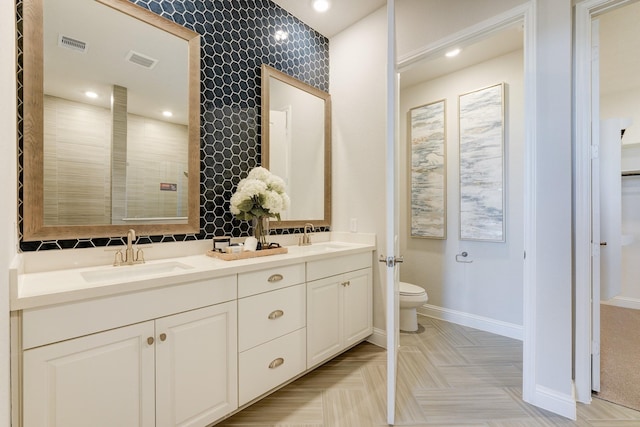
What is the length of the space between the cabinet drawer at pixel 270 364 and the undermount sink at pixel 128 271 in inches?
24.7

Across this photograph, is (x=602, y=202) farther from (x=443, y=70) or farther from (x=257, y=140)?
(x=257, y=140)

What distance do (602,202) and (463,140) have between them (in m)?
1.24

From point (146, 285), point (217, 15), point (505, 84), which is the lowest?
point (146, 285)

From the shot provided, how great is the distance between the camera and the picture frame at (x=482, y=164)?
273 centimetres

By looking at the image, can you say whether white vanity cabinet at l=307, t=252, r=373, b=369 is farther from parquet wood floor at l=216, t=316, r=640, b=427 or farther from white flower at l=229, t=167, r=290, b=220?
Result: white flower at l=229, t=167, r=290, b=220

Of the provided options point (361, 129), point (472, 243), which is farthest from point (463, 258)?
point (361, 129)

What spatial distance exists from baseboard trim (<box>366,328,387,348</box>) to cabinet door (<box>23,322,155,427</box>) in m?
1.76

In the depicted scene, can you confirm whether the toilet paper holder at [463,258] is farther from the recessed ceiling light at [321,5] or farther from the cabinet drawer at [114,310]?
the recessed ceiling light at [321,5]

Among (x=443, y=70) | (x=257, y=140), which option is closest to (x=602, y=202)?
(x=443, y=70)

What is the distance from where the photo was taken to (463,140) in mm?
2953

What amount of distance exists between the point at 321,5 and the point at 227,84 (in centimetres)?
109

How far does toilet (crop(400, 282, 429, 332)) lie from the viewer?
2633 millimetres

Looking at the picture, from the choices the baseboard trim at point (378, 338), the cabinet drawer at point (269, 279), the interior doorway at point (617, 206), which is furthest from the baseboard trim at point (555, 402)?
the cabinet drawer at point (269, 279)

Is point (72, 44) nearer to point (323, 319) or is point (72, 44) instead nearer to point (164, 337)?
point (164, 337)
